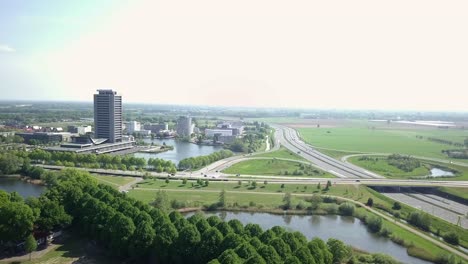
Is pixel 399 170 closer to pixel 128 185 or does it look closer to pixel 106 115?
pixel 128 185

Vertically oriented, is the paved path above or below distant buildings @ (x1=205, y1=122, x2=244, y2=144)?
below

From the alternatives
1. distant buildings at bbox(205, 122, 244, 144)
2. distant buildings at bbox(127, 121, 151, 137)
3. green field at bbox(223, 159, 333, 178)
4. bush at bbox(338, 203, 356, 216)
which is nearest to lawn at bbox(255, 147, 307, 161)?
green field at bbox(223, 159, 333, 178)

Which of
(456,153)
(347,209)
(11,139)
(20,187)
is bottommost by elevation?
(20,187)

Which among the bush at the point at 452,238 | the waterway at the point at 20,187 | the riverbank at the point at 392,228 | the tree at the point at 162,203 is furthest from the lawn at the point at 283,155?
the waterway at the point at 20,187

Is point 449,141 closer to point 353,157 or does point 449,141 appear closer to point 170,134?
point 353,157

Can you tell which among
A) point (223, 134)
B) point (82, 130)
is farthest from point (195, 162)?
point (82, 130)

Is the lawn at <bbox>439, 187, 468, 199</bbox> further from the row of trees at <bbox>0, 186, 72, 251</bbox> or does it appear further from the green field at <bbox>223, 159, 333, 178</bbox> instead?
the row of trees at <bbox>0, 186, 72, 251</bbox>

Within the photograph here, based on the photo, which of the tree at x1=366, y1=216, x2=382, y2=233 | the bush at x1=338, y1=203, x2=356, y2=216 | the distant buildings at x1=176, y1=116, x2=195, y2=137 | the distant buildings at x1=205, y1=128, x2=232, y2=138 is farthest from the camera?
the distant buildings at x1=176, y1=116, x2=195, y2=137
